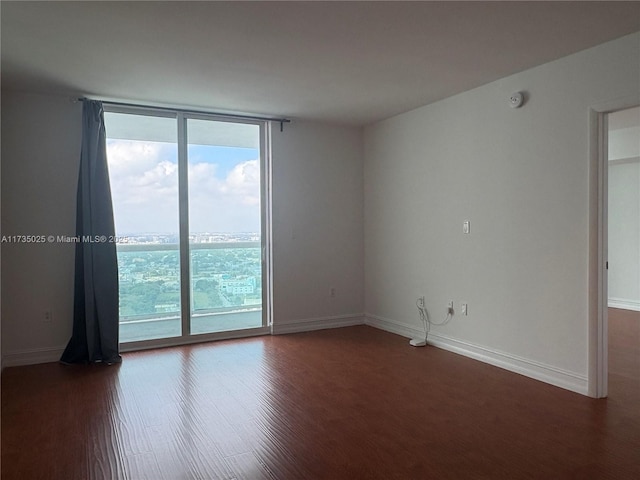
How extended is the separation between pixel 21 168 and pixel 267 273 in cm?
272

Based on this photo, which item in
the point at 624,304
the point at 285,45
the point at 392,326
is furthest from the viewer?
the point at 624,304

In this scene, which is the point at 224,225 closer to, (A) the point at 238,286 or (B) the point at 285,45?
(A) the point at 238,286

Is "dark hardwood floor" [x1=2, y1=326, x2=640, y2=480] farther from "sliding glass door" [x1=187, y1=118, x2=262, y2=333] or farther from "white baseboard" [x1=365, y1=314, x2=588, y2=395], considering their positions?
"sliding glass door" [x1=187, y1=118, x2=262, y2=333]

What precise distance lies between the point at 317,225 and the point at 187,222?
5.28 feet

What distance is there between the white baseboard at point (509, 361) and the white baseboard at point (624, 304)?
12.9 ft

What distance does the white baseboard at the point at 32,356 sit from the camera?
4172mm

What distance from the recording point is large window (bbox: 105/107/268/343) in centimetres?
473

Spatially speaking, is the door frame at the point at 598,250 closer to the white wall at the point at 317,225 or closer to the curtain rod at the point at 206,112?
the white wall at the point at 317,225

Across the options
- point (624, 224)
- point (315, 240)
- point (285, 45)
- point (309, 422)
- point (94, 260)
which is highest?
point (285, 45)

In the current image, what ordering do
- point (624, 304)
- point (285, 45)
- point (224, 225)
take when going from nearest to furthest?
point (285, 45)
point (224, 225)
point (624, 304)

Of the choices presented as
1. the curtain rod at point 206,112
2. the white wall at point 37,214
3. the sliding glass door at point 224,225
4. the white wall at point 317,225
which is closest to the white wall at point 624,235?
the white wall at point 317,225

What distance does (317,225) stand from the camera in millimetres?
5695

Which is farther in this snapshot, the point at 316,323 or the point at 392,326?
the point at 316,323

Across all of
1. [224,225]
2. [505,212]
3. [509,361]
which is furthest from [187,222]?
[509,361]
